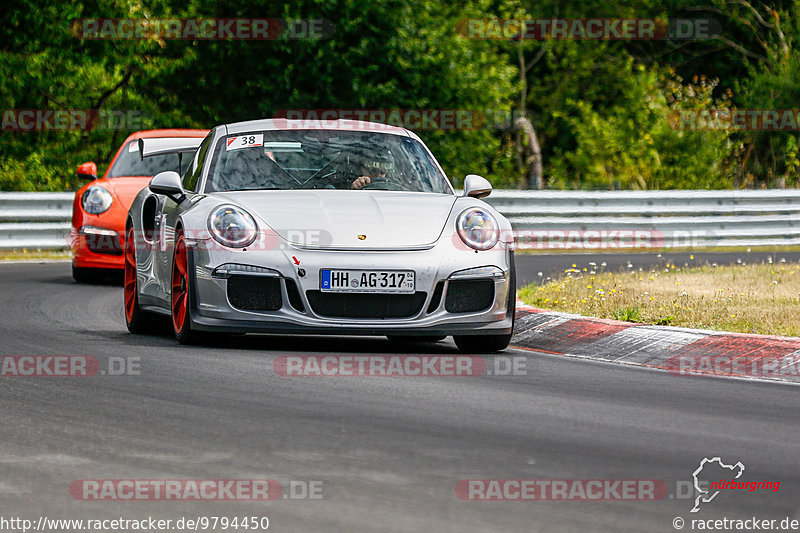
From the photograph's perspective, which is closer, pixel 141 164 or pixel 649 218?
pixel 141 164

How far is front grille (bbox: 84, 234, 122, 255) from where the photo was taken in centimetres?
1459

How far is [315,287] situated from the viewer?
831 cm

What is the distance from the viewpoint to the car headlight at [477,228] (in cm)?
864

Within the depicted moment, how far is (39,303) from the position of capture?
12297 millimetres

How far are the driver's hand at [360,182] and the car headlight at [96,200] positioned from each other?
5.95 meters

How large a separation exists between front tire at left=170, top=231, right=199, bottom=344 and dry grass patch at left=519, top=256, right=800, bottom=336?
9.75ft

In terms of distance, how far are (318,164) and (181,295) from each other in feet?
4.25

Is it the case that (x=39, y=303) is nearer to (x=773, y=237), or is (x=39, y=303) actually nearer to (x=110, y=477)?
(x=110, y=477)
